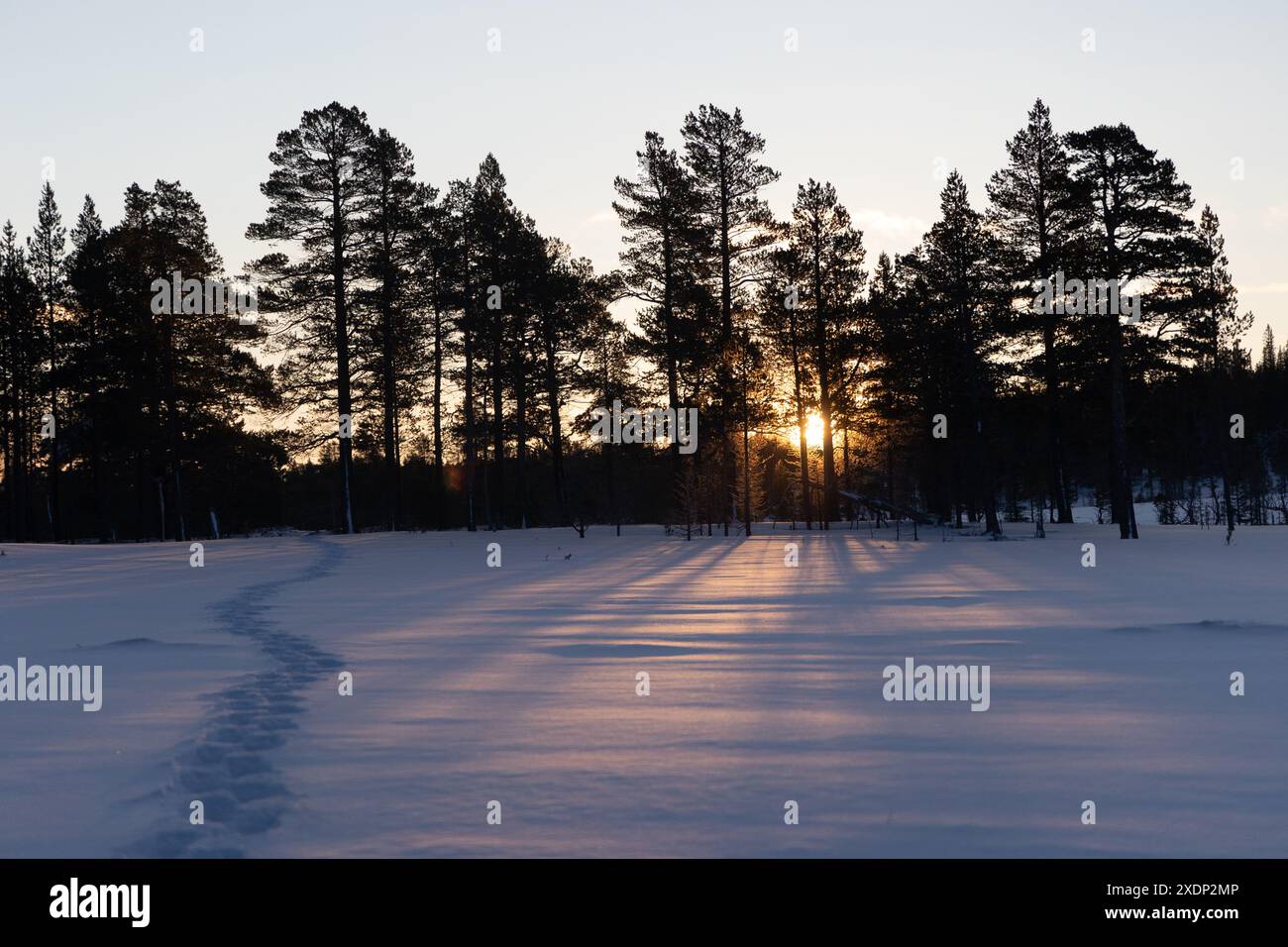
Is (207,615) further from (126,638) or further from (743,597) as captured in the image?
(743,597)

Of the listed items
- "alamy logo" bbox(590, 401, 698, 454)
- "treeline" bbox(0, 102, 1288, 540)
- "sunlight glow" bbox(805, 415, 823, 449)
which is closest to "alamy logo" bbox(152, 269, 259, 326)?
"treeline" bbox(0, 102, 1288, 540)

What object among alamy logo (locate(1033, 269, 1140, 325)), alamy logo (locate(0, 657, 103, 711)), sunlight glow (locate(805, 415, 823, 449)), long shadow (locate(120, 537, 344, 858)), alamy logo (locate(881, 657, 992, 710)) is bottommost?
alamy logo (locate(881, 657, 992, 710))

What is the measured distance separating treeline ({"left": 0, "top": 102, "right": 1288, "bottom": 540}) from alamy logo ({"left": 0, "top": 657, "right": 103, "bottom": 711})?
25921mm

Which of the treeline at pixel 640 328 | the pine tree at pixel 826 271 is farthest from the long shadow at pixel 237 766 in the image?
the pine tree at pixel 826 271

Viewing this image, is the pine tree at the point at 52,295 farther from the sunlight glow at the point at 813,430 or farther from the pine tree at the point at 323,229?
the sunlight glow at the point at 813,430

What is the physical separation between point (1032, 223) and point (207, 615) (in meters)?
32.8

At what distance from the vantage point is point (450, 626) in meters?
12.2

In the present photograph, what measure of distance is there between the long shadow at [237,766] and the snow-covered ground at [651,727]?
0.09 feet

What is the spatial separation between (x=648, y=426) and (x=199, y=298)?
18.4 meters

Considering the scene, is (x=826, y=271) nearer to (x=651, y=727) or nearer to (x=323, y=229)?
(x=323, y=229)

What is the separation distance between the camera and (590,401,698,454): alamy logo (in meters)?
40.8

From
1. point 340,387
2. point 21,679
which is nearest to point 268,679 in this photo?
point 21,679
